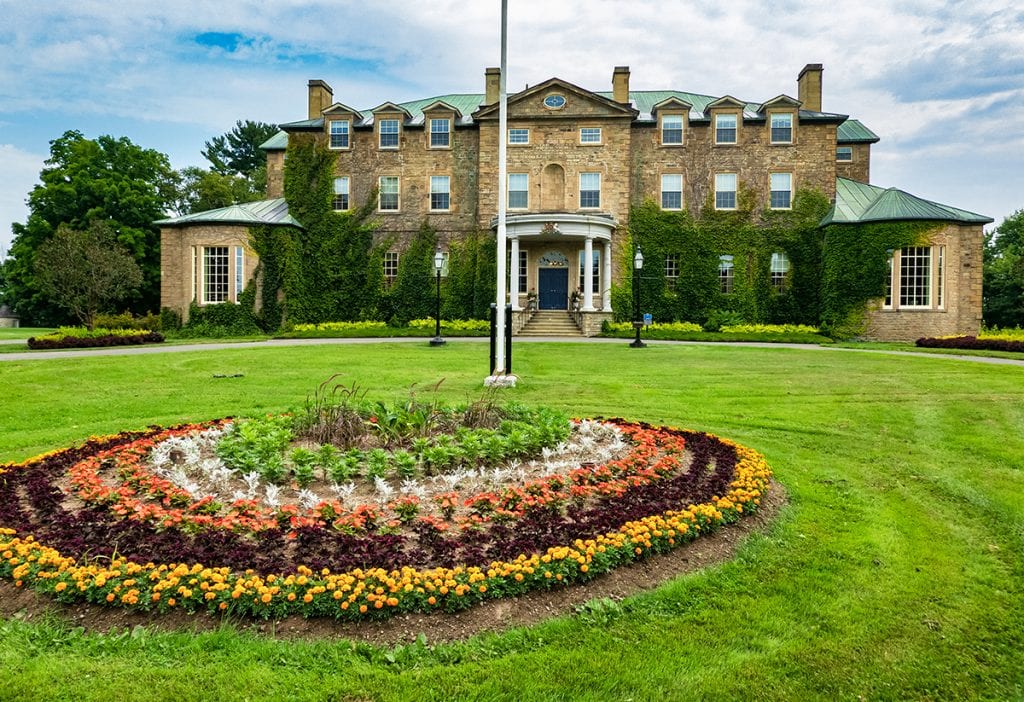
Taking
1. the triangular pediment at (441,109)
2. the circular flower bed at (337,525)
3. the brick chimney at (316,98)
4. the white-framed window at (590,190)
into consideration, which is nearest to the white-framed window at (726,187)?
the white-framed window at (590,190)

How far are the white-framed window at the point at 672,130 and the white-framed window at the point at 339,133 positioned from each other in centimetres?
1591

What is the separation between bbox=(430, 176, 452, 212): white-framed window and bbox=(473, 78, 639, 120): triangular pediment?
12.0 ft

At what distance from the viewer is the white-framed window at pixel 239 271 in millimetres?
28484

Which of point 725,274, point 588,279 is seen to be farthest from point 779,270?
point 588,279

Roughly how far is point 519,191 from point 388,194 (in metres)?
6.83

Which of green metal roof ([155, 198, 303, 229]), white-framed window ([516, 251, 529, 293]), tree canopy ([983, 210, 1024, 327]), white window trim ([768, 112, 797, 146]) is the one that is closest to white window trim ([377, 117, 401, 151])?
green metal roof ([155, 198, 303, 229])

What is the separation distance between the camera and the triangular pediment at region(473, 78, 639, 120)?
29.3 m

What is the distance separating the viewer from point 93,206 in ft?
128

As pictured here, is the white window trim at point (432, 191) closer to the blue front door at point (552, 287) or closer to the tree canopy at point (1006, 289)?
the blue front door at point (552, 287)

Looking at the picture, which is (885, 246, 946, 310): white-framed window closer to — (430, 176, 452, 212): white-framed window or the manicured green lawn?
the manicured green lawn

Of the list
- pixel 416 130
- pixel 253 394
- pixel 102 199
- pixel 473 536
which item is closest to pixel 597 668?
pixel 473 536

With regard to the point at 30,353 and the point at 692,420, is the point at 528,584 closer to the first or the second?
the point at 692,420

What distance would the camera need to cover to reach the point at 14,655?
3.06 m

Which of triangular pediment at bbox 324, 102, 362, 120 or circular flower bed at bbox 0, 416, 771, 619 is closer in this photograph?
circular flower bed at bbox 0, 416, 771, 619
